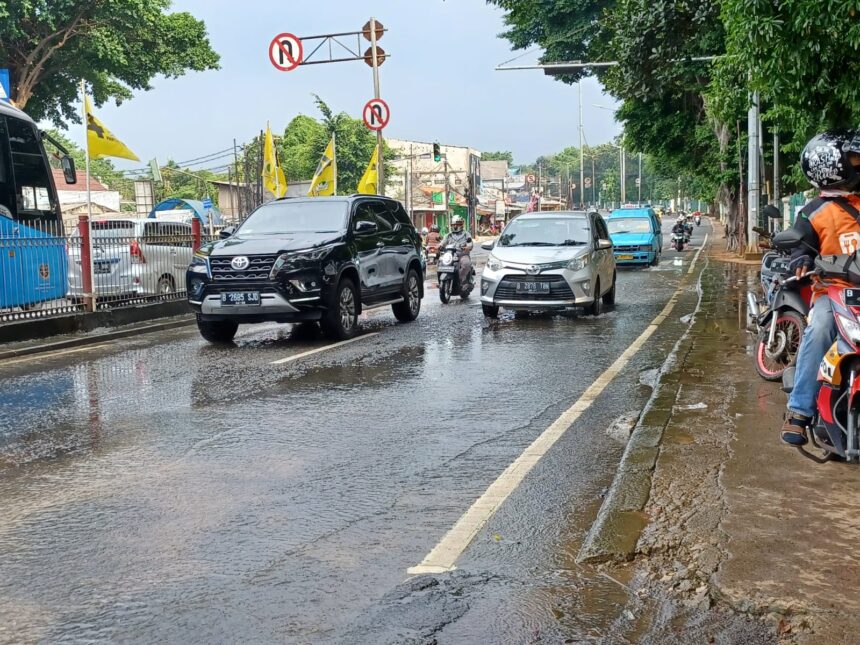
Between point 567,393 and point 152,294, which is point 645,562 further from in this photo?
point 152,294

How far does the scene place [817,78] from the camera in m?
9.24

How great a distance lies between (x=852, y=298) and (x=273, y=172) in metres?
26.1

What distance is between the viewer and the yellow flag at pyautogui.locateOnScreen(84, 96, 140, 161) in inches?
615

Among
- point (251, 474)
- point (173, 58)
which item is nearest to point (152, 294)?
point (251, 474)

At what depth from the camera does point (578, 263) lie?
45.3 feet

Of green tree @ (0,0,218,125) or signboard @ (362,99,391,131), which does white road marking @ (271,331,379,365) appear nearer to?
signboard @ (362,99,391,131)

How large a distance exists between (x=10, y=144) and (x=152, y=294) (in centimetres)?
332

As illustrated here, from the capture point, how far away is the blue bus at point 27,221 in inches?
510

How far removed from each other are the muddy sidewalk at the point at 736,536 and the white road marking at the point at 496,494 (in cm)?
61

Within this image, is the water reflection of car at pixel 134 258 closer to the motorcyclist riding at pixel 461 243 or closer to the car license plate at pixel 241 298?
the car license plate at pixel 241 298

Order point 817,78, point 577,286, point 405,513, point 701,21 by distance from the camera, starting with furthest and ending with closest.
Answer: point 701,21 < point 577,286 < point 817,78 < point 405,513

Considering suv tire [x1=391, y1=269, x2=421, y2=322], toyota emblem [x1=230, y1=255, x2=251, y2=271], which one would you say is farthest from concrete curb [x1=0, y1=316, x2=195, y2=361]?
suv tire [x1=391, y1=269, x2=421, y2=322]

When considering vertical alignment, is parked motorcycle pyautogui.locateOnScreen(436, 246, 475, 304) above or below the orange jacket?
below

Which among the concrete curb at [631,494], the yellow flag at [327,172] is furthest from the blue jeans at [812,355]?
the yellow flag at [327,172]
